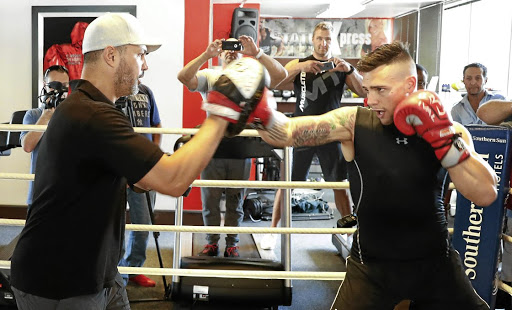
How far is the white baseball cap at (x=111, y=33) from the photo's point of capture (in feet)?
5.58

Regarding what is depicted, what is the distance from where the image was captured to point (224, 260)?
3533 mm

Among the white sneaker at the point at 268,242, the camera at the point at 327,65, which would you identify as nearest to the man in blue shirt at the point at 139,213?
the white sneaker at the point at 268,242

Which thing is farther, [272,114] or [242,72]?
[272,114]

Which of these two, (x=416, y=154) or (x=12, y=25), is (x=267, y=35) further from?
(x=416, y=154)

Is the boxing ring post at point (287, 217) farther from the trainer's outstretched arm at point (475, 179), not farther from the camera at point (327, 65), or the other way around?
the trainer's outstretched arm at point (475, 179)

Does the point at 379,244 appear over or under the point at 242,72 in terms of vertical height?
under

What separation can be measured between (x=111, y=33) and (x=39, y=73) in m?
4.20

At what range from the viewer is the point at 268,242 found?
14.3ft

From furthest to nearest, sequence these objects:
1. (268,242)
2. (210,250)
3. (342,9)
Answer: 1. (342,9)
2. (268,242)
3. (210,250)

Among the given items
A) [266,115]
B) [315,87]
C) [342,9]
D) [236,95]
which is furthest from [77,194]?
[342,9]

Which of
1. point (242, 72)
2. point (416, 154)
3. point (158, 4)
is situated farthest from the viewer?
point (158, 4)

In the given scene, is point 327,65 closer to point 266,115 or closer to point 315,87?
point 315,87

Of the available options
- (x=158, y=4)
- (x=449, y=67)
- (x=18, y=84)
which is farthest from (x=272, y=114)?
(x=449, y=67)

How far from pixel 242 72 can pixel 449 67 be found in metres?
8.77
